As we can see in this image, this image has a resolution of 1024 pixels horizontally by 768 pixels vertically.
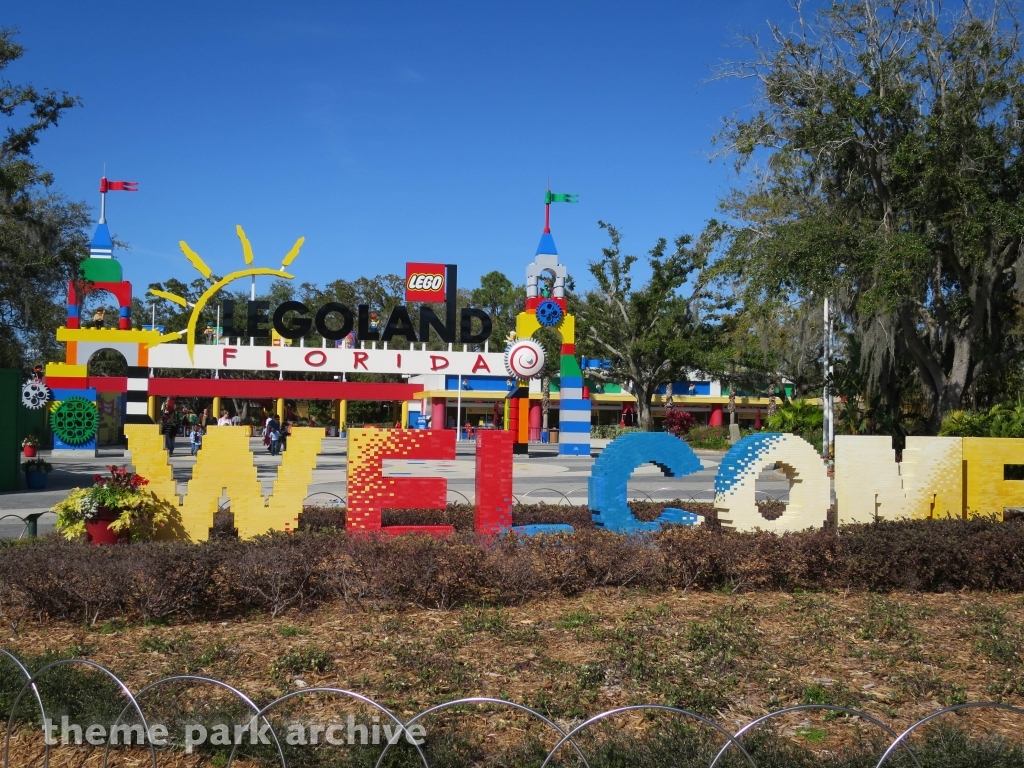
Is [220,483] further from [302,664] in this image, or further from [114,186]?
[114,186]

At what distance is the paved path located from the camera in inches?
720

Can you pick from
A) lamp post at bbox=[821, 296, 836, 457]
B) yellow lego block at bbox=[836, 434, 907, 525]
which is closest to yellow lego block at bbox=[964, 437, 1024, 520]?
yellow lego block at bbox=[836, 434, 907, 525]

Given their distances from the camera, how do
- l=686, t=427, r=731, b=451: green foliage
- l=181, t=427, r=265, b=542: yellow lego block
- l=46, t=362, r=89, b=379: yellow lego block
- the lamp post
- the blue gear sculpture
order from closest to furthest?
l=181, t=427, r=265, b=542: yellow lego block, the lamp post, l=46, t=362, r=89, b=379: yellow lego block, the blue gear sculpture, l=686, t=427, r=731, b=451: green foliage

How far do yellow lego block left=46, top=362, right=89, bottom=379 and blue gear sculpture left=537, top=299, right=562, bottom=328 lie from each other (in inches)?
679

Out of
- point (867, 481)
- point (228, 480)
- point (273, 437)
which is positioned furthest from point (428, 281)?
point (867, 481)

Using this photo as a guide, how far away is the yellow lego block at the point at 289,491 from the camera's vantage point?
Result: 1056 cm

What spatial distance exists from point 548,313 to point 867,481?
24.2 metres

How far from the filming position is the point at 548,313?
114 feet

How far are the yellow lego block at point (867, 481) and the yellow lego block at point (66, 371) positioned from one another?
30.7 meters

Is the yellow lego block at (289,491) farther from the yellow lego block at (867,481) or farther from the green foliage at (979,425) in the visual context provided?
the green foliage at (979,425)

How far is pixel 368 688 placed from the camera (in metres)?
5.83

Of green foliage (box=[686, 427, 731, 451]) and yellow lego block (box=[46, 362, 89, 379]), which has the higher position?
yellow lego block (box=[46, 362, 89, 379])

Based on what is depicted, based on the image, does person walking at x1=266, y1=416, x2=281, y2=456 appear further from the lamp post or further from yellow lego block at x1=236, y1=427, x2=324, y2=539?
yellow lego block at x1=236, y1=427, x2=324, y2=539

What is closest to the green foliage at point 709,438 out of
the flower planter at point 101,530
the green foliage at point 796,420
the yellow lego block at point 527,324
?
the green foliage at point 796,420
